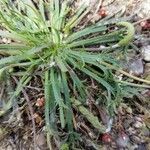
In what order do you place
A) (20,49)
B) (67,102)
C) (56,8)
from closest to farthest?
(67,102) → (20,49) → (56,8)

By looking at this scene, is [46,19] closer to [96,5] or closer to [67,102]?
[96,5]

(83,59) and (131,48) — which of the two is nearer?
(83,59)

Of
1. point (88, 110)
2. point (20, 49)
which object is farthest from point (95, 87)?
point (20, 49)

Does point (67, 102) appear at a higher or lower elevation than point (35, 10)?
lower

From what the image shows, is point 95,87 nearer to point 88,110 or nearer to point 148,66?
point 88,110

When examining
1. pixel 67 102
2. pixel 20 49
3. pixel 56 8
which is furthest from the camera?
pixel 56 8

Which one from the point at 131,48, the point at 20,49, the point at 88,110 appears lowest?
the point at 88,110
